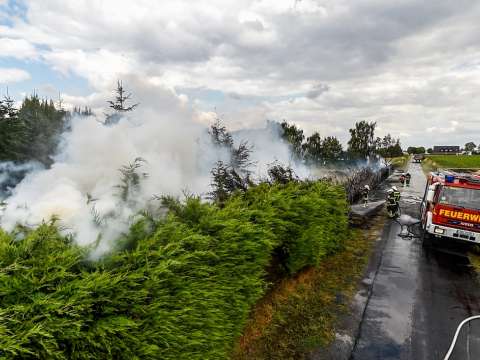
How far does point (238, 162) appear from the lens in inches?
490

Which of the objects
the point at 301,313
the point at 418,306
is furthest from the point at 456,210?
the point at 301,313

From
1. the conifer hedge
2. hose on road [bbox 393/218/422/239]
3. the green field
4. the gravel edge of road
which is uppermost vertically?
the green field

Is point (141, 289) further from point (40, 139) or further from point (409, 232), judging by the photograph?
point (409, 232)

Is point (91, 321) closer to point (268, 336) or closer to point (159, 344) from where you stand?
point (159, 344)

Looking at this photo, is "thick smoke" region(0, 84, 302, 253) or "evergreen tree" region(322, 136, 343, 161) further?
"evergreen tree" region(322, 136, 343, 161)

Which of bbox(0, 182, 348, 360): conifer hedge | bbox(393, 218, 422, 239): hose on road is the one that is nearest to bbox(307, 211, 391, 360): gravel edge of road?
bbox(0, 182, 348, 360): conifer hedge

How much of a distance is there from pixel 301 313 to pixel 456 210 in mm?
7610

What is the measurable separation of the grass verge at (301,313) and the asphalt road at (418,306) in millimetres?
601

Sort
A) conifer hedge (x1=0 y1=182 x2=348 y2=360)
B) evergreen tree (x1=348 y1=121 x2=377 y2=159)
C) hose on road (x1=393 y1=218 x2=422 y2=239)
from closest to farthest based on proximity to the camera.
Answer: conifer hedge (x1=0 y1=182 x2=348 y2=360) → hose on road (x1=393 y1=218 x2=422 y2=239) → evergreen tree (x1=348 y1=121 x2=377 y2=159)

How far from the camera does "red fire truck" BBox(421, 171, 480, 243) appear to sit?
35.3 ft

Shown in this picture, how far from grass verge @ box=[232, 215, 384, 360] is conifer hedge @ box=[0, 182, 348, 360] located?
98cm

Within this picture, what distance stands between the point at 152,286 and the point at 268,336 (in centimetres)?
337

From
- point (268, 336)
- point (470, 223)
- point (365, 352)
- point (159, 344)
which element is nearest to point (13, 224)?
point (159, 344)

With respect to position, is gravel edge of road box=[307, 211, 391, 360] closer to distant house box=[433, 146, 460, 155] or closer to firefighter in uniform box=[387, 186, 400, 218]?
firefighter in uniform box=[387, 186, 400, 218]
